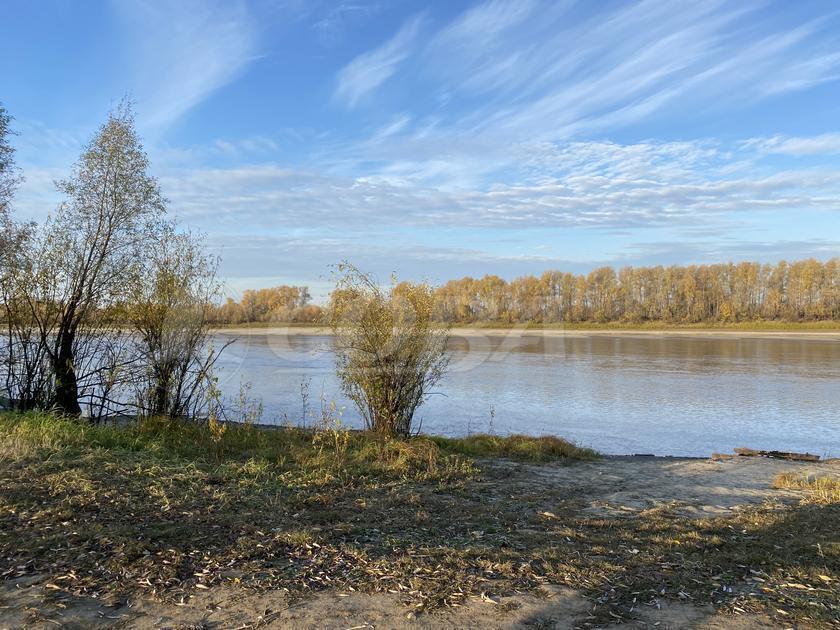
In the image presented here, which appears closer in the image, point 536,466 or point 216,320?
point 536,466

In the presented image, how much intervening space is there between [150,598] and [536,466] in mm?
5993

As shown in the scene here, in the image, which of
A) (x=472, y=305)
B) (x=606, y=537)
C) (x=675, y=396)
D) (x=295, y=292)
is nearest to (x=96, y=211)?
(x=606, y=537)

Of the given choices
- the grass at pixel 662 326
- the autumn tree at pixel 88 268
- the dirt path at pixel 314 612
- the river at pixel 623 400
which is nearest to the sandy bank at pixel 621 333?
the grass at pixel 662 326

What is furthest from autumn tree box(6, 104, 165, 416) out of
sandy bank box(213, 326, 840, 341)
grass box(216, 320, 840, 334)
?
grass box(216, 320, 840, 334)

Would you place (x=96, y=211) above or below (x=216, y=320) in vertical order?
above

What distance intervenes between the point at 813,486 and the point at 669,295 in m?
80.7

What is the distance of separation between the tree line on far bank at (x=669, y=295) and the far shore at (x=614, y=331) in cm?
438

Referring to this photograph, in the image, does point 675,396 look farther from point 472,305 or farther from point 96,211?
point 472,305

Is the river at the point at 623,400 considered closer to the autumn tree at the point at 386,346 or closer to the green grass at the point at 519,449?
the autumn tree at the point at 386,346

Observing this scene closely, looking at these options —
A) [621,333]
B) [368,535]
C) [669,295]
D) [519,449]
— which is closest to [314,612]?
[368,535]

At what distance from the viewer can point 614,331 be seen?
71500 mm

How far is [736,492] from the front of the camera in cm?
729

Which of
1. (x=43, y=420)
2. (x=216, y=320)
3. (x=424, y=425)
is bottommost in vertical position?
(x=424, y=425)

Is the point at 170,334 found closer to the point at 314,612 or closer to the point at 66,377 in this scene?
the point at 66,377
